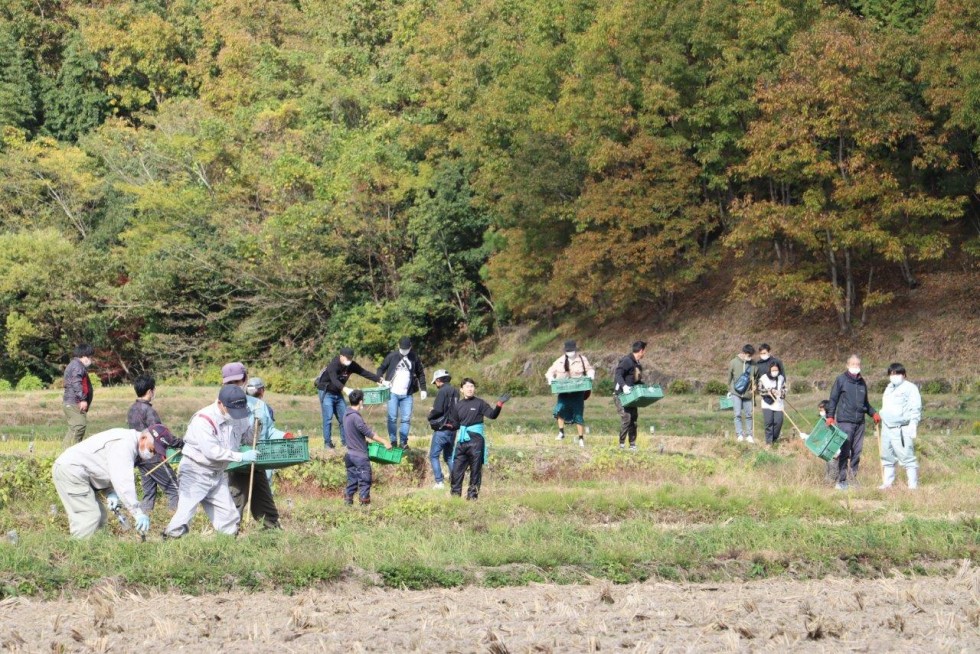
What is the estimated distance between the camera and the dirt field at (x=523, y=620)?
11.9 m

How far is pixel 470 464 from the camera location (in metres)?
19.4

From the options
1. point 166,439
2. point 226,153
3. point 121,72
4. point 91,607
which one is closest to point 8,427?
point 166,439

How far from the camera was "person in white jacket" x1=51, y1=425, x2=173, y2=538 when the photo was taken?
1491cm

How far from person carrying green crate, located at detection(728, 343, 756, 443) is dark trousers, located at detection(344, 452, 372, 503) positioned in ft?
27.2

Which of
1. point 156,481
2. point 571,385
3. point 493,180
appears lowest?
point 156,481

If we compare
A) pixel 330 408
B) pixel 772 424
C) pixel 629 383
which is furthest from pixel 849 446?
pixel 330 408

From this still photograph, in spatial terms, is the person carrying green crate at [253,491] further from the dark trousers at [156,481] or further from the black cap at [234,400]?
the black cap at [234,400]

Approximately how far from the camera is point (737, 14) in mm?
41219

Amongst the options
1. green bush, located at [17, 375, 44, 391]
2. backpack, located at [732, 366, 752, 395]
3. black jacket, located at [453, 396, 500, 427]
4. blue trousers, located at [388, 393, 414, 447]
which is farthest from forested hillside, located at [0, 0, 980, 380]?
black jacket, located at [453, 396, 500, 427]

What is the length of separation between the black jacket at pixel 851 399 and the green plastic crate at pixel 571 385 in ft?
14.9

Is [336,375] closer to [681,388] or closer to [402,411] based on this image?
[402,411]

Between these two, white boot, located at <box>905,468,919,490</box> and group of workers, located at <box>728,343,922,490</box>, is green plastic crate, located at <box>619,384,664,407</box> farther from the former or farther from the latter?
white boot, located at <box>905,468,919,490</box>

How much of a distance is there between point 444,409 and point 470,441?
80 centimetres

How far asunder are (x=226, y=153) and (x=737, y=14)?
78.1 feet
